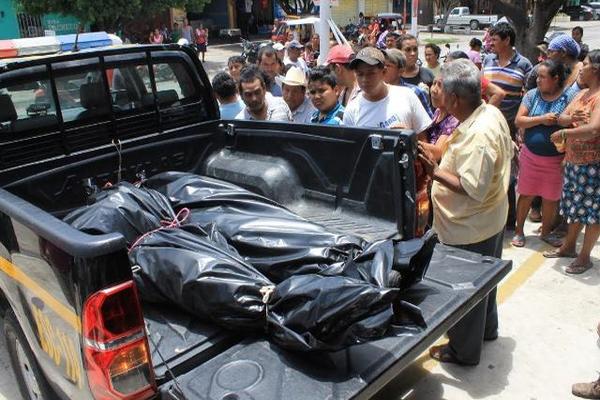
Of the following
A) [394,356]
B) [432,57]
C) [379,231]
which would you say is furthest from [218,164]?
[432,57]

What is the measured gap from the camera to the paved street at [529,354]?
307cm

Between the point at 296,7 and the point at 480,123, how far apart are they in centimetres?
4105

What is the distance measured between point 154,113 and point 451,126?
219 cm

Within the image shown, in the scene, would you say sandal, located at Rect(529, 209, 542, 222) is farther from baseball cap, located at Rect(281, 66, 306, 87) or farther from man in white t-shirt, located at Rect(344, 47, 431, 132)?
baseball cap, located at Rect(281, 66, 306, 87)

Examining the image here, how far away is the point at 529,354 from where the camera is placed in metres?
3.37

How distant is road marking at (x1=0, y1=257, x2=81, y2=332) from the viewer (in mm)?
1823

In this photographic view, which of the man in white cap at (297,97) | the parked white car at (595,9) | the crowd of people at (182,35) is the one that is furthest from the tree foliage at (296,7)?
the man in white cap at (297,97)

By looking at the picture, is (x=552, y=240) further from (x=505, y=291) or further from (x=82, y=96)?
(x=82, y=96)

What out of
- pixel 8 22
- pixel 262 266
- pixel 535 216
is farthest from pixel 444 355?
pixel 8 22

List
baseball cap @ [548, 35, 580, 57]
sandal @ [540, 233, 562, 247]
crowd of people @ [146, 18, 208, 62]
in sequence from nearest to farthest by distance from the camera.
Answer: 1. sandal @ [540, 233, 562, 247]
2. baseball cap @ [548, 35, 580, 57]
3. crowd of people @ [146, 18, 208, 62]

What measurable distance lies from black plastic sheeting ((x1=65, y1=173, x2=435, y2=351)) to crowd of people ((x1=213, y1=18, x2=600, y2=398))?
2.79 ft

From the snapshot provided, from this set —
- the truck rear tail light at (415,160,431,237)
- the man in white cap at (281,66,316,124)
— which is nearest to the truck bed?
the truck rear tail light at (415,160,431,237)

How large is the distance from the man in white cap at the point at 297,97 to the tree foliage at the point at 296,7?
38.2 meters

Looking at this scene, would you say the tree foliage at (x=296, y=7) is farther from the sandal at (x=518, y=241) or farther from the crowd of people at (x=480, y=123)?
the sandal at (x=518, y=241)
